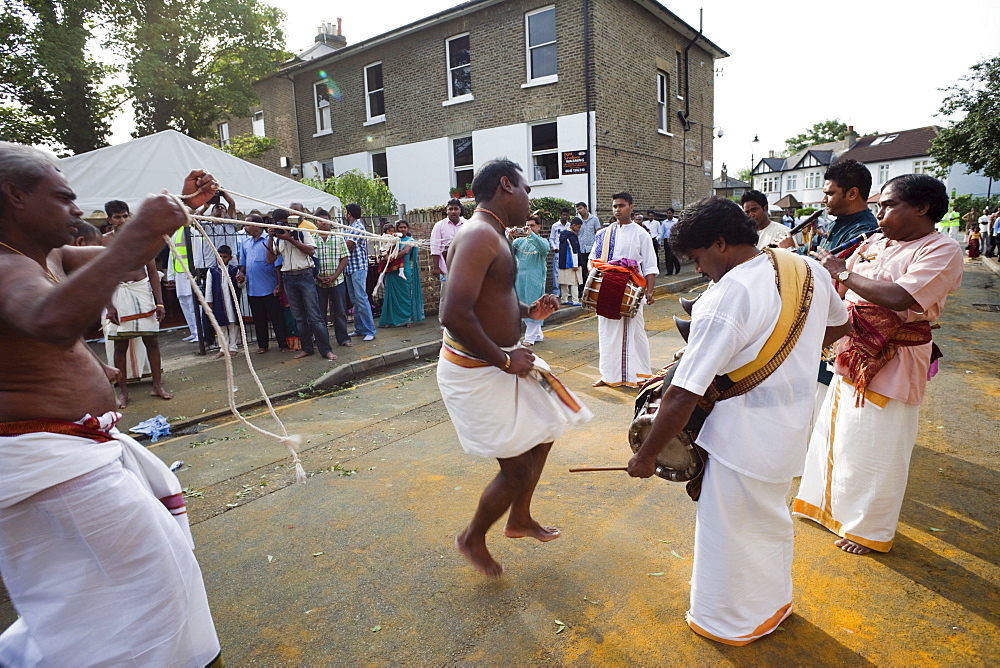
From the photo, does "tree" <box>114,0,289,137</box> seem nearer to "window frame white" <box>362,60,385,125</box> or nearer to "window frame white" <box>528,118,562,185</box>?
"window frame white" <box>362,60,385,125</box>

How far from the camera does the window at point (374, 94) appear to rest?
19203 mm

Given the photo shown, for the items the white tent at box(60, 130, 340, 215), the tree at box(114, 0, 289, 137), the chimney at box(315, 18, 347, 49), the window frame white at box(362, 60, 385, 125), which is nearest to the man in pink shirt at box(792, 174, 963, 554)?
the white tent at box(60, 130, 340, 215)

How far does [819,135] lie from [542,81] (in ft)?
237

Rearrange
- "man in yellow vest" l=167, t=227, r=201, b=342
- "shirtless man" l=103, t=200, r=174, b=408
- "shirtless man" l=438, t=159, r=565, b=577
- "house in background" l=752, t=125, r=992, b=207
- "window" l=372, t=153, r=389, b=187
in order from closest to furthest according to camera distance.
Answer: "shirtless man" l=438, t=159, r=565, b=577 → "shirtless man" l=103, t=200, r=174, b=408 → "man in yellow vest" l=167, t=227, r=201, b=342 → "window" l=372, t=153, r=389, b=187 → "house in background" l=752, t=125, r=992, b=207

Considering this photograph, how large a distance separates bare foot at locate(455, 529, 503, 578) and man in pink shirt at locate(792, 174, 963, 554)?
1.86m

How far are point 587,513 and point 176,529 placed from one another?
234 centimetres

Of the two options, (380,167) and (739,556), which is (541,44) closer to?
(380,167)

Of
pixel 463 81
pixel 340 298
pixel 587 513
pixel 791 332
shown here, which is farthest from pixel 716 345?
pixel 463 81

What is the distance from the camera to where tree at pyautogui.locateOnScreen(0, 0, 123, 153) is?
53.6 ft

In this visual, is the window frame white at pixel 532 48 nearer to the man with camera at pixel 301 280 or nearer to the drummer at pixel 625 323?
the man with camera at pixel 301 280

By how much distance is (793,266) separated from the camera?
2.20 meters

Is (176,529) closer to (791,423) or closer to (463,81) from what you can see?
(791,423)

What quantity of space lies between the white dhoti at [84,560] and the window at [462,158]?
653 inches

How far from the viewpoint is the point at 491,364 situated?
9.07 feet
